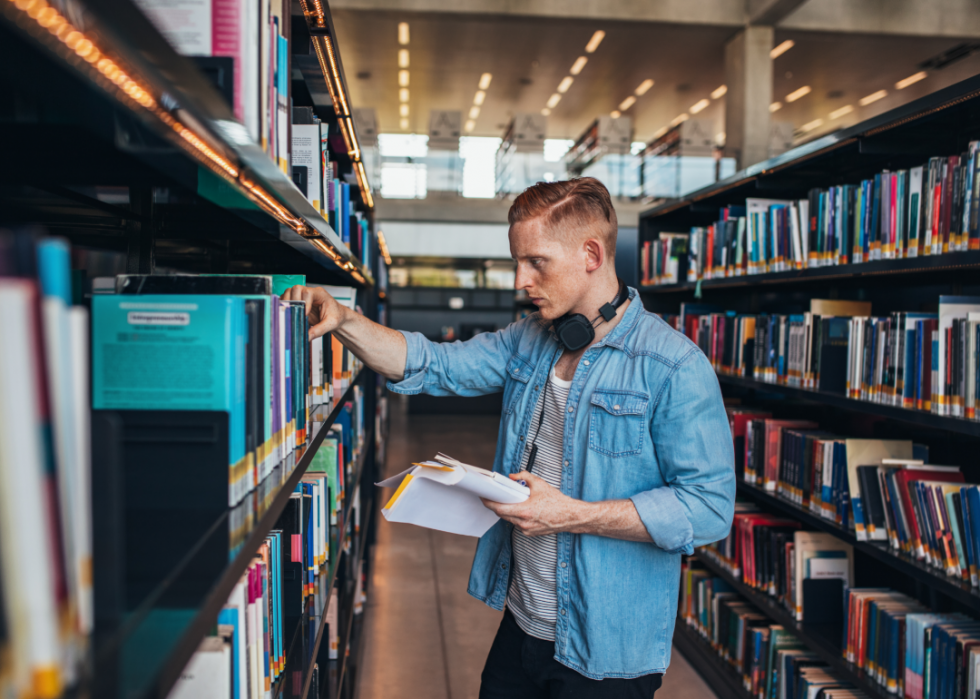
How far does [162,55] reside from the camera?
0.53m

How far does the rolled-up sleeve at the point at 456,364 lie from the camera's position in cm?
174

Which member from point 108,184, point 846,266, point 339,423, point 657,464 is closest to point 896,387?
point 846,266

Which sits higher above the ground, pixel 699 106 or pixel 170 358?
pixel 699 106

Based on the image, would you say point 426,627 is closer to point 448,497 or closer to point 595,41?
point 448,497

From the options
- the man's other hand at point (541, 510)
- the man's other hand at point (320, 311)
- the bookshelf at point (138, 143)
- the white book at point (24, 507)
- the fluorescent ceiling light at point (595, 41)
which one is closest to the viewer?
the white book at point (24, 507)

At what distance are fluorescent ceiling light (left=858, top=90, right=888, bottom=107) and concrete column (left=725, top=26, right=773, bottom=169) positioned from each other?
16.5 ft

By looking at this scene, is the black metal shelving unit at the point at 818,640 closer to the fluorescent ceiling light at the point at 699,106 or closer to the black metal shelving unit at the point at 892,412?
the black metal shelving unit at the point at 892,412

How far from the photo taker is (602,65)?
11039mm

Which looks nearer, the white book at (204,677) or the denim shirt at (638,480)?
the white book at (204,677)

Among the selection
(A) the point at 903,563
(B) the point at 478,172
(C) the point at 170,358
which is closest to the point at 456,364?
(C) the point at 170,358

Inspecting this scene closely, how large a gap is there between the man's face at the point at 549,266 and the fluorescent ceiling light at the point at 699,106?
1299 centimetres

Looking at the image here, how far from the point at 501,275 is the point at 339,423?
393 inches

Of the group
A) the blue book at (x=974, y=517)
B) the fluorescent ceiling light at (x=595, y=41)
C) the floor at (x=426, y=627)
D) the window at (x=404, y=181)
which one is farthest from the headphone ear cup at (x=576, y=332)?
the window at (x=404, y=181)

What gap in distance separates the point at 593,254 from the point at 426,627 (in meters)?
2.53
